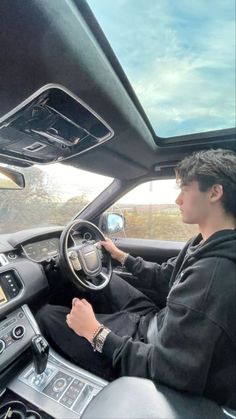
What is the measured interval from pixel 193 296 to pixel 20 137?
1.10 meters

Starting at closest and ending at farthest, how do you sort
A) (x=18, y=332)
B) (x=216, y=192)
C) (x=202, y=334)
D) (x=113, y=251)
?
(x=202, y=334) < (x=216, y=192) < (x=18, y=332) < (x=113, y=251)

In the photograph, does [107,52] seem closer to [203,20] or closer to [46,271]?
[203,20]

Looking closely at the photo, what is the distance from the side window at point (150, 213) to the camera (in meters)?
2.23

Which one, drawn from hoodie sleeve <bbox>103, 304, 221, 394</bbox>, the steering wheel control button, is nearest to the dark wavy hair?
hoodie sleeve <bbox>103, 304, 221, 394</bbox>

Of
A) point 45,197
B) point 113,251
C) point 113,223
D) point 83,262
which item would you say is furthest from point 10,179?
point 113,223

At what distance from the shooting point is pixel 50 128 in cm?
134

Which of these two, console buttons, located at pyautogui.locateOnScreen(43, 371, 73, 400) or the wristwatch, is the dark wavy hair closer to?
the wristwatch

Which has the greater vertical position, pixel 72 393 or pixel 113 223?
pixel 113 223

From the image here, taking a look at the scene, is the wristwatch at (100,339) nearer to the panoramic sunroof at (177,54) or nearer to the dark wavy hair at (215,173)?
the dark wavy hair at (215,173)

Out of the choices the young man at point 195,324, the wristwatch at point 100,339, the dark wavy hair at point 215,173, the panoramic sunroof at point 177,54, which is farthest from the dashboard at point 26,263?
the panoramic sunroof at point 177,54

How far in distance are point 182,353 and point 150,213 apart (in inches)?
62.0

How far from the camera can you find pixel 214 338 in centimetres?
75

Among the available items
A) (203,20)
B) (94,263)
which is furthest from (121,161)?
(203,20)

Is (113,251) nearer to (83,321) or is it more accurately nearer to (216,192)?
(83,321)
